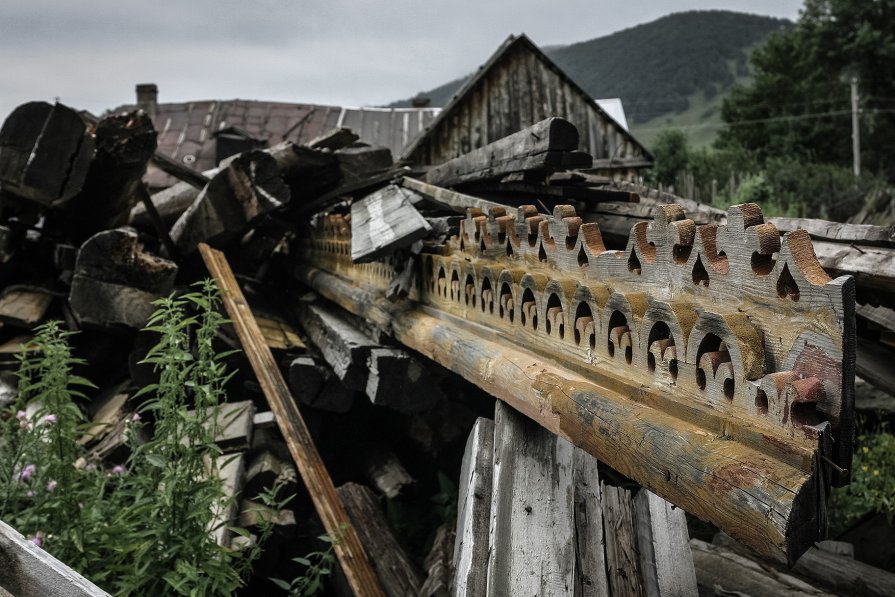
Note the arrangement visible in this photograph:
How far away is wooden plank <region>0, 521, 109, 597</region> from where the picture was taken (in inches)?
54.7

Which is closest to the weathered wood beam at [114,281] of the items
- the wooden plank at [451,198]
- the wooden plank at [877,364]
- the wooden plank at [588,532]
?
the wooden plank at [451,198]

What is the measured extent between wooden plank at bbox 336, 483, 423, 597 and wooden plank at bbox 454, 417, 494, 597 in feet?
2.90

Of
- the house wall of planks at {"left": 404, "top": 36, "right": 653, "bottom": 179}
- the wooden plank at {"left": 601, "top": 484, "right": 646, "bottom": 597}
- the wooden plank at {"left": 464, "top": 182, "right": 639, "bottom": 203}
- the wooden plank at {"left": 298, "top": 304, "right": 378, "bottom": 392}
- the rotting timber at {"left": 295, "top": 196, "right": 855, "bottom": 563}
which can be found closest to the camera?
the rotting timber at {"left": 295, "top": 196, "right": 855, "bottom": 563}

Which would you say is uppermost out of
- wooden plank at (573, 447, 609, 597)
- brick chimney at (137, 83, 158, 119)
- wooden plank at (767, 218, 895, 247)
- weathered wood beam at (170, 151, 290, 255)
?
brick chimney at (137, 83, 158, 119)

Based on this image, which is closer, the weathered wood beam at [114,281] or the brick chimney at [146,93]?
the weathered wood beam at [114,281]

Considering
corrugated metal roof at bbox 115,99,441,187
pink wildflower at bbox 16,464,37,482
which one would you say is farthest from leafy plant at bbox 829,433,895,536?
corrugated metal roof at bbox 115,99,441,187

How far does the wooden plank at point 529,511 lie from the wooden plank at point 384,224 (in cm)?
106

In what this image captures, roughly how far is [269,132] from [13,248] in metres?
12.7

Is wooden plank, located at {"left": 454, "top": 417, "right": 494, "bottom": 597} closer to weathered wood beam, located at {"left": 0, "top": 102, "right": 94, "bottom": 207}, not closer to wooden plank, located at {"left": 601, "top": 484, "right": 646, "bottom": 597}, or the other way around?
wooden plank, located at {"left": 601, "top": 484, "right": 646, "bottom": 597}

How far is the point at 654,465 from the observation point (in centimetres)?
164

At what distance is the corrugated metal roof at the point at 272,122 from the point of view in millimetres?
16828

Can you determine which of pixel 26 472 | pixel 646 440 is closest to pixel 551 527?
pixel 646 440

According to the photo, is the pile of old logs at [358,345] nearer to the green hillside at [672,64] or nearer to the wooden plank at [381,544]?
the wooden plank at [381,544]

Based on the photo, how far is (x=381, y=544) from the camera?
3465 mm
